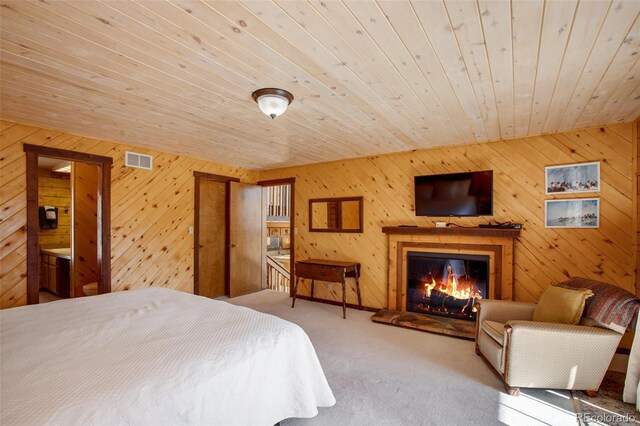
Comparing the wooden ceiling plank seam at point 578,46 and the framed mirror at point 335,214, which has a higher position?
the wooden ceiling plank seam at point 578,46

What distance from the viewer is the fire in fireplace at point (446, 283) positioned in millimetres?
3777

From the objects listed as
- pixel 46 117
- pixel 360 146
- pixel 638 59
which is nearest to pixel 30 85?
pixel 46 117

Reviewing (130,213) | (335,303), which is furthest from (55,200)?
(335,303)

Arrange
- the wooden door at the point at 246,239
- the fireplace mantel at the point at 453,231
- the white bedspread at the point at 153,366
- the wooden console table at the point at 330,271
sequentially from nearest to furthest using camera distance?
1. the white bedspread at the point at 153,366
2. the fireplace mantel at the point at 453,231
3. the wooden console table at the point at 330,271
4. the wooden door at the point at 246,239

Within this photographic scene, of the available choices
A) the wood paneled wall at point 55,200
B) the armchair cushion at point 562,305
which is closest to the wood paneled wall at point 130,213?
the wood paneled wall at point 55,200

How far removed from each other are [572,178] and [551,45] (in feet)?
7.19

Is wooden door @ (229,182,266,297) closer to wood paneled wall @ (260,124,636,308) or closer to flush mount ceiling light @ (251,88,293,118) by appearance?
wood paneled wall @ (260,124,636,308)

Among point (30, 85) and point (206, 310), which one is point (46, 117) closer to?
point (30, 85)

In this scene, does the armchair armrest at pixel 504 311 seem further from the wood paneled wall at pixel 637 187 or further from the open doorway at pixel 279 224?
the open doorway at pixel 279 224

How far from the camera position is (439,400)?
2.24 meters

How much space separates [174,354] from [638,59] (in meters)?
3.13

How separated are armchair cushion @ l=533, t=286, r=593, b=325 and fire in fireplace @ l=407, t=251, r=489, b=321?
102cm

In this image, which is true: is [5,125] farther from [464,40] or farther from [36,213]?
[464,40]

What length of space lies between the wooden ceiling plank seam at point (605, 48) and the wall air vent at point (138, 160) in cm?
456
